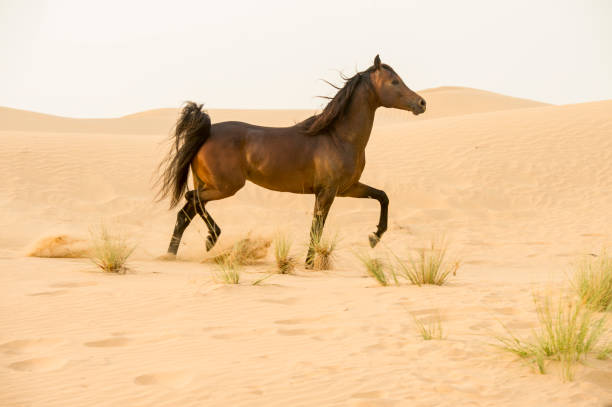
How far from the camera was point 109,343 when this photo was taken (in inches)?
154

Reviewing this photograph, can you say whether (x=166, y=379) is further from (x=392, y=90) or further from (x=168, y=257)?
(x=392, y=90)

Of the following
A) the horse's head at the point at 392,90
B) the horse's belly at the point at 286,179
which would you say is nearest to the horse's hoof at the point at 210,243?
the horse's belly at the point at 286,179

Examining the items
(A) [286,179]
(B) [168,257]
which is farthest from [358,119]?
(B) [168,257]

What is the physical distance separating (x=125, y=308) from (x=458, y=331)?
2.27 metres

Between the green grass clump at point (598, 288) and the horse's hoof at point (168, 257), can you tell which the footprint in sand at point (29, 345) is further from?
the horse's hoof at point (168, 257)

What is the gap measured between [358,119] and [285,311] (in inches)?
148

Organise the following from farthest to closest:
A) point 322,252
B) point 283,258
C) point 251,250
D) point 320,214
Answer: point 251,250
point 320,214
point 322,252
point 283,258

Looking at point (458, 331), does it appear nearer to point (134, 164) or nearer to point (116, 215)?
point (116, 215)

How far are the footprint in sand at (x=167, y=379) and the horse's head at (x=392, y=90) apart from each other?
5.23 metres

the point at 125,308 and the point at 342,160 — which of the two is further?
the point at 342,160

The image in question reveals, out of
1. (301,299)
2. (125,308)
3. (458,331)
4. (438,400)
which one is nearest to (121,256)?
(125,308)

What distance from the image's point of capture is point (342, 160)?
7.75 meters

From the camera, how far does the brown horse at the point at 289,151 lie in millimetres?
7746

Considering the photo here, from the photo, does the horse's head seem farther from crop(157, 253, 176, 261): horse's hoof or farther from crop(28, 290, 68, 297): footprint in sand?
crop(28, 290, 68, 297): footprint in sand
